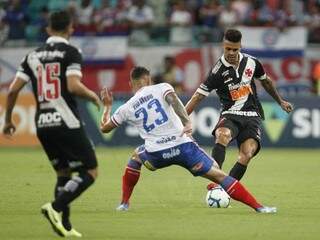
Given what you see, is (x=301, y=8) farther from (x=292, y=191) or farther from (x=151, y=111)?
(x=151, y=111)

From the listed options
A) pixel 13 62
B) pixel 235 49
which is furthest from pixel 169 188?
pixel 13 62

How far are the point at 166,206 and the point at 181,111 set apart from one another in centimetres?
187

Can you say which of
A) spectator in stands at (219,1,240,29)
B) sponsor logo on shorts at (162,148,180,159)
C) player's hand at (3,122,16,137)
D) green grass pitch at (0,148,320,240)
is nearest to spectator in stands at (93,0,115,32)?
spectator in stands at (219,1,240,29)

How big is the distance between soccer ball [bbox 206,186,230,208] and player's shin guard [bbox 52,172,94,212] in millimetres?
3200

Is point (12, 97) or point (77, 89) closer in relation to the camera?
point (77, 89)

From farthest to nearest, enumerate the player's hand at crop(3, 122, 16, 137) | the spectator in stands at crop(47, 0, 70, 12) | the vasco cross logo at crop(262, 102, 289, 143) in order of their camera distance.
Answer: the spectator in stands at crop(47, 0, 70, 12) → the vasco cross logo at crop(262, 102, 289, 143) → the player's hand at crop(3, 122, 16, 137)

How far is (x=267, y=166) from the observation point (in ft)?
65.4

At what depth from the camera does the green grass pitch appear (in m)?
10.2

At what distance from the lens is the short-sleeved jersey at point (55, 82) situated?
969cm

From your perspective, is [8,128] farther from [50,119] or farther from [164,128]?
[164,128]

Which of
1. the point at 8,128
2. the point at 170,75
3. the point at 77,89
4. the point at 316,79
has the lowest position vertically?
the point at 316,79

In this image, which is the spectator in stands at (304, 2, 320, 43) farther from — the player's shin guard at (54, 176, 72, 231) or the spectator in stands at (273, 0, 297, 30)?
the player's shin guard at (54, 176, 72, 231)

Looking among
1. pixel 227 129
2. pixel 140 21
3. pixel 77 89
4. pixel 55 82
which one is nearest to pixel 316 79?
pixel 140 21

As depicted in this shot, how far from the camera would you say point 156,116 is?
38.2 feet
